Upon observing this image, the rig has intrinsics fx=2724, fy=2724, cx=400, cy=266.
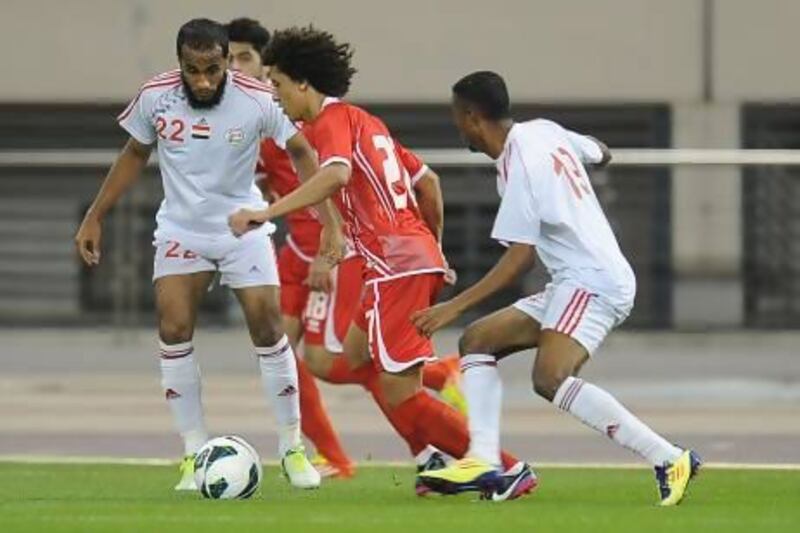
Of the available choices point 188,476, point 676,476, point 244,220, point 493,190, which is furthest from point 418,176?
point 493,190

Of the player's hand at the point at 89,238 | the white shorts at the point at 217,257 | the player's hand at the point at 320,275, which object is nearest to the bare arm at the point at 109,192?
the player's hand at the point at 89,238

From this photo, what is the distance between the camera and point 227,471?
11.2 meters

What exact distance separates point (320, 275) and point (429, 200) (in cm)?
67

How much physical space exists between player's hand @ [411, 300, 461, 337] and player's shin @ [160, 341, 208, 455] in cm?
156

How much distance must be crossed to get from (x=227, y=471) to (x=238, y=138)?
1.57m

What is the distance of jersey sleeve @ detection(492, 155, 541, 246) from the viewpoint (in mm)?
10617

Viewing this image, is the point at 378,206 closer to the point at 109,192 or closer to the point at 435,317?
the point at 435,317

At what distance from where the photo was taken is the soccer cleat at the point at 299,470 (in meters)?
12.1

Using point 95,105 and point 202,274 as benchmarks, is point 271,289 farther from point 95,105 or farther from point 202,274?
point 95,105

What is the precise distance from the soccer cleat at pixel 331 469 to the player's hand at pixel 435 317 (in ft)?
7.10

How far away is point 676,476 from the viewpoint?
34.9ft

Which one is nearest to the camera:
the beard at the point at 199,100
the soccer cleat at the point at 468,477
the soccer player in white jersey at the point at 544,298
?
the soccer player in white jersey at the point at 544,298

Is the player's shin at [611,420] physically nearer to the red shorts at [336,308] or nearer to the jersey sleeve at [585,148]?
the jersey sleeve at [585,148]

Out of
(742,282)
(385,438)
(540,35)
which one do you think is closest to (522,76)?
(540,35)
